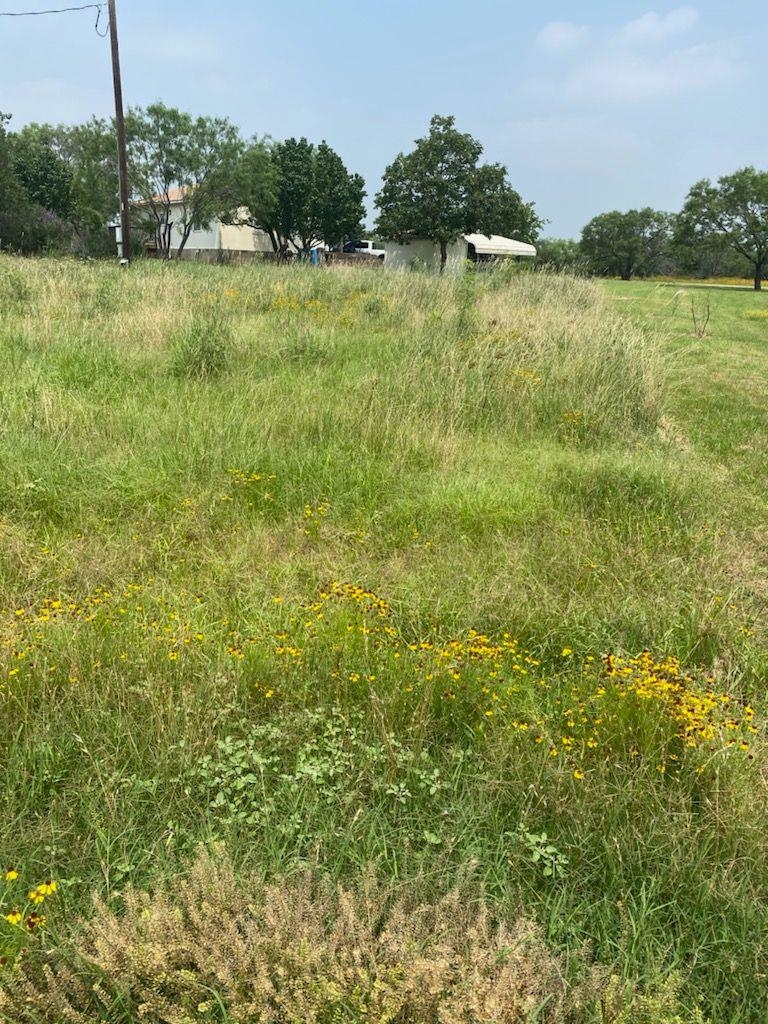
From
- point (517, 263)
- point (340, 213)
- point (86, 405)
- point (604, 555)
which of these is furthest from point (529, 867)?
point (340, 213)

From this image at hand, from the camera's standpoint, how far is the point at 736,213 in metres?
44.7

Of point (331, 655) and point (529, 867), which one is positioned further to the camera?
point (331, 655)

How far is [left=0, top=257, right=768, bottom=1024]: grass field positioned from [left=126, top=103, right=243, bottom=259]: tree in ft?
111

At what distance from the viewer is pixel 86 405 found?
543cm

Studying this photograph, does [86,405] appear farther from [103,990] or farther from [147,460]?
[103,990]

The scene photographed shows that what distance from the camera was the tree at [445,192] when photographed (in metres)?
38.3

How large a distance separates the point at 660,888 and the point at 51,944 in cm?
163

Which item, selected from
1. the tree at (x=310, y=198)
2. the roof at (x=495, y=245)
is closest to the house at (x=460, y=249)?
the roof at (x=495, y=245)

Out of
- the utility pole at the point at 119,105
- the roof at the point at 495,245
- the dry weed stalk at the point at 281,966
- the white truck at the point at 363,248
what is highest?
the white truck at the point at 363,248

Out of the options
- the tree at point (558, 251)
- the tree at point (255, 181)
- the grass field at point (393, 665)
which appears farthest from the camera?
the tree at point (558, 251)

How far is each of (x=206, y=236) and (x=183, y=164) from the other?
48.2 ft

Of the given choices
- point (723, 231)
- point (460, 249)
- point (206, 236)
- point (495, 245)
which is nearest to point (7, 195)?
point (206, 236)

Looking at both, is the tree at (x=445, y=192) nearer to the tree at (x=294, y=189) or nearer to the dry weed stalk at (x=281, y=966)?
the tree at (x=294, y=189)

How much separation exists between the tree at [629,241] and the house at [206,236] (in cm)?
4295
